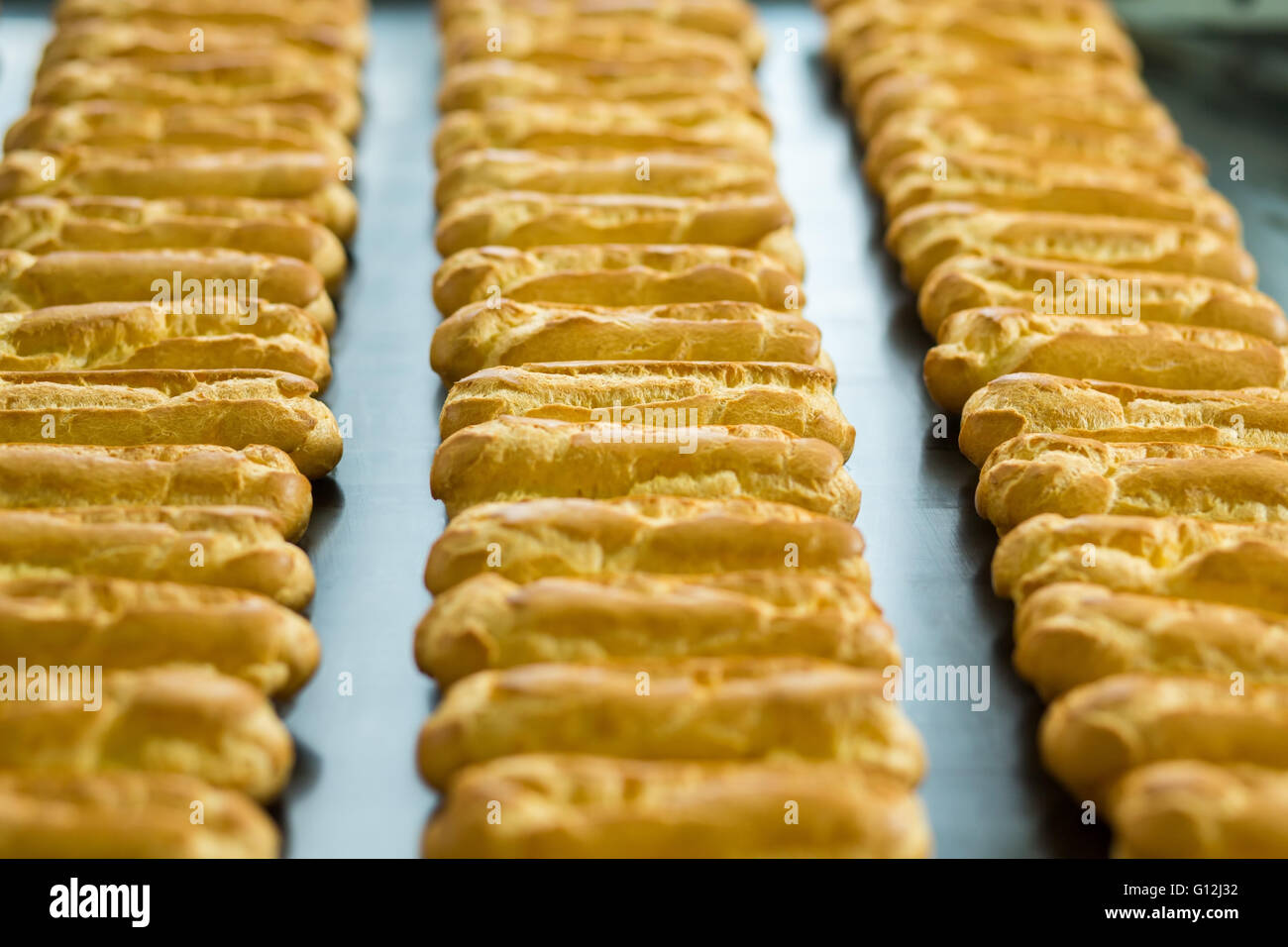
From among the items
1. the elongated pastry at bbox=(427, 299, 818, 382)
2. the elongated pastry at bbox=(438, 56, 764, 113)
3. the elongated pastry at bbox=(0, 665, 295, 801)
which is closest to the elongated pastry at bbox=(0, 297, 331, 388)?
the elongated pastry at bbox=(427, 299, 818, 382)

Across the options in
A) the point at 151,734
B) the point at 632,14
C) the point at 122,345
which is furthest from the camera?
the point at 632,14

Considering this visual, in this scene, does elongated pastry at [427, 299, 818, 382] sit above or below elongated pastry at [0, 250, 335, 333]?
below

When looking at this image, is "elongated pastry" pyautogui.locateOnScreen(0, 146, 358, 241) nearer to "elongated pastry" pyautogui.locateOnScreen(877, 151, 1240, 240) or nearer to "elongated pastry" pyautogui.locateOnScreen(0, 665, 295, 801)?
"elongated pastry" pyautogui.locateOnScreen(877, 151, 1240, 240)

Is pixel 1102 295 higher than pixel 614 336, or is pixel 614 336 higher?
pixel 1102 295

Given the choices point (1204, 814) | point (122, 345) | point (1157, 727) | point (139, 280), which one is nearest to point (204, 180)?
point (139, 280)

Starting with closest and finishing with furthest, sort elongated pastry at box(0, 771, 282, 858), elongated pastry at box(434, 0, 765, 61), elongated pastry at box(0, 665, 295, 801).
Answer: elongated pastry at box(0, 771, 282, 858) → elongated pastry at box(0, 665, 295, 801) → elongated pastry at box(434, 0, 765, 61)

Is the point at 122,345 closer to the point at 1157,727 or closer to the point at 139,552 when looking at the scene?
the point at 139,552

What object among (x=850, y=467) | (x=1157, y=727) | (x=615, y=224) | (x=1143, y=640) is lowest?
(x=1157, y=727)
